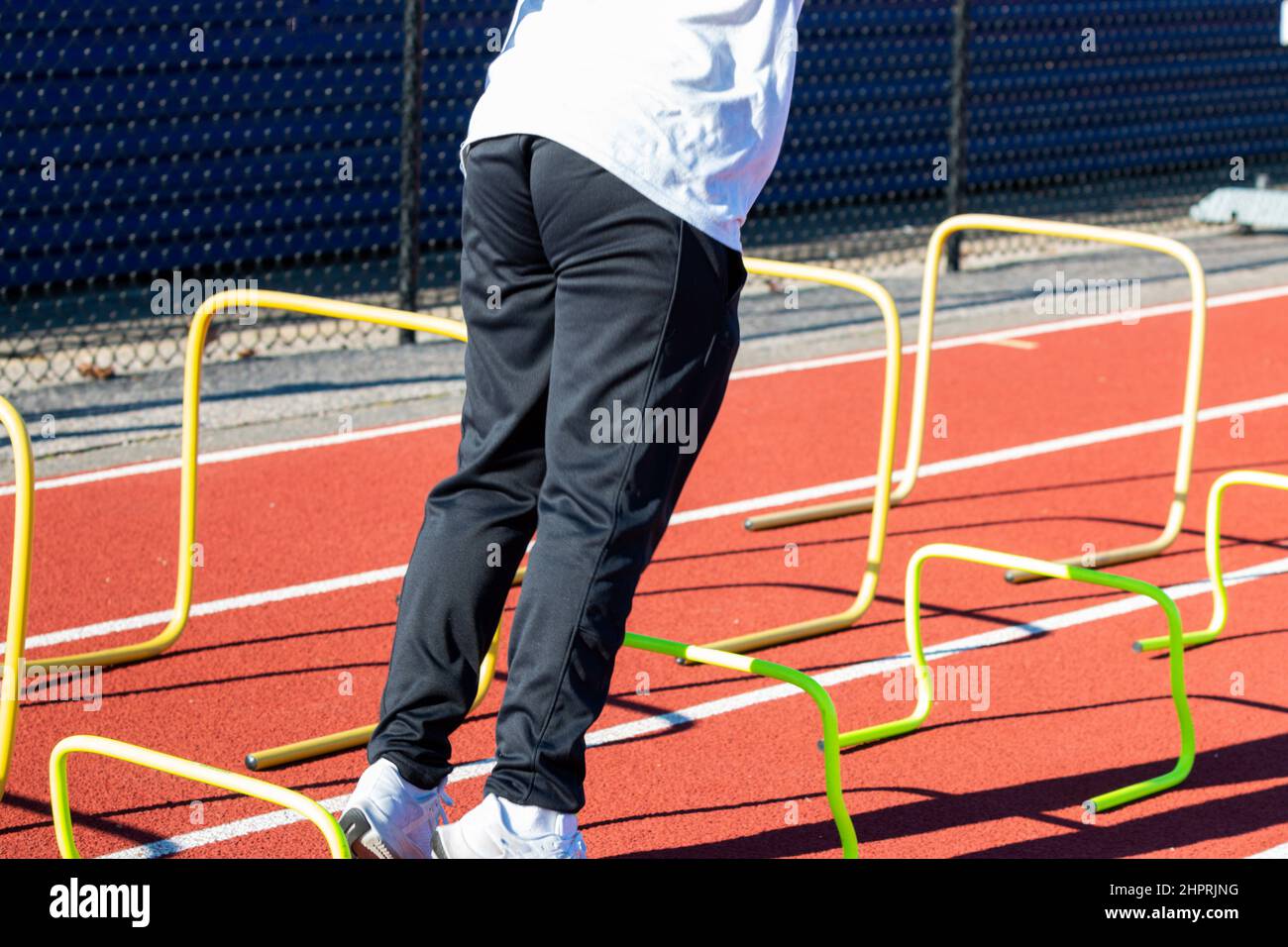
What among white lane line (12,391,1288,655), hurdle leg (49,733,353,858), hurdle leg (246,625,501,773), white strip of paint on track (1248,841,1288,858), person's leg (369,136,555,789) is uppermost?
person's leg (369,136,555,789)

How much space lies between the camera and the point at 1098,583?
15.3ft

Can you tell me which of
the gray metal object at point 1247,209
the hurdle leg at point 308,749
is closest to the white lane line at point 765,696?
the hurdle leg at point 308,749

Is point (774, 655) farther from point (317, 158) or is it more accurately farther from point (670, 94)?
point (317, 158)

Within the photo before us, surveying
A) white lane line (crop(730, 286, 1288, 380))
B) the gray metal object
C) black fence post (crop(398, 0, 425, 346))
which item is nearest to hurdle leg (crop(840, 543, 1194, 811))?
white lane line (crop(730, 286, 1288, 380))

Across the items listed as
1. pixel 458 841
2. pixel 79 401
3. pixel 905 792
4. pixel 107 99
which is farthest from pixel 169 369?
pixel 458 841

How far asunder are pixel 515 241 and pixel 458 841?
1.09m

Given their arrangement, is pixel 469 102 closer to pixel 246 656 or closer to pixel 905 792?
pixel 246 656

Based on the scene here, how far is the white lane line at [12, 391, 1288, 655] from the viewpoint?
5.51 metres

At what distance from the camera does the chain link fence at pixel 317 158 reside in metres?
10.2

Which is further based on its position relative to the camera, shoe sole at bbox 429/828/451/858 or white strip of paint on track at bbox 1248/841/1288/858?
white strip of paint on track at bbox 1248/841/1288/858

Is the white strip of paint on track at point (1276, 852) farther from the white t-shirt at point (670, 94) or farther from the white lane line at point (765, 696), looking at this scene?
the white t-shirt at point (670, 94)

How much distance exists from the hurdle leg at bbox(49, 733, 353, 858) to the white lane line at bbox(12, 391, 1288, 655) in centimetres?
204

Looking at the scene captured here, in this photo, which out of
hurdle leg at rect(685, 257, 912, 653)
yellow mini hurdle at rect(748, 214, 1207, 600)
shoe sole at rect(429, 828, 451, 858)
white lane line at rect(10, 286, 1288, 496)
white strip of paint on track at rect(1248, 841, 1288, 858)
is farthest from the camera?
white lane line at rect(10, 286, 1288, 496)

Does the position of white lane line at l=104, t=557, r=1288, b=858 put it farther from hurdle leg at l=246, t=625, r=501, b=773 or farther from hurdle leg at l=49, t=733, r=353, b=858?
hurdle leg at l=49, t=733, r=353, b=858
